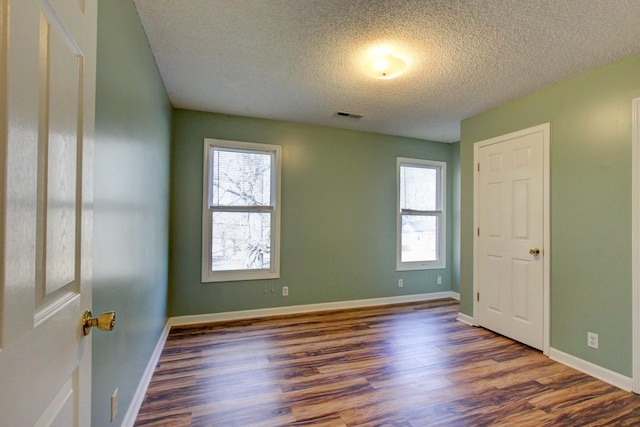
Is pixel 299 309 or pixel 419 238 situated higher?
pixel 419 238

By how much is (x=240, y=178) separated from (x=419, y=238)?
2811 mm

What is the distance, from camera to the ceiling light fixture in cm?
226

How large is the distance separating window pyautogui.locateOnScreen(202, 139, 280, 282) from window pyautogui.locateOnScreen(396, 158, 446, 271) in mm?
1902

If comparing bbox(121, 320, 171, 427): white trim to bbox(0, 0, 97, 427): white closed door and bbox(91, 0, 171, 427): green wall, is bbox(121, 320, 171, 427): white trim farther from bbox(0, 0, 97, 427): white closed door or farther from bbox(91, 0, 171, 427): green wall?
bbox(0, 0, 97, 427): white closed door

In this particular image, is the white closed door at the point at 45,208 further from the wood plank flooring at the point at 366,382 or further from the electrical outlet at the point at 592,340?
the electrical outlet at the point at 592,340

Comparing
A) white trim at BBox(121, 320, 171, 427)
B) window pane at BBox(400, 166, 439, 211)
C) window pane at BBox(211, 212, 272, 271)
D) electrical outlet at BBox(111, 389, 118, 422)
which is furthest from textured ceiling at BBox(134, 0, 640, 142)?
white trim at BBox(121, 320, 171, 427)

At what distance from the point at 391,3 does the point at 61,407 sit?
7.26 ft

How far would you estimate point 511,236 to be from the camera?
3.09m

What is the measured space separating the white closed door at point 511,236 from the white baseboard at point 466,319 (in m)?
0.11

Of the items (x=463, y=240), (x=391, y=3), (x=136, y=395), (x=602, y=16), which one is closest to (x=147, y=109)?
(x=391, y=3)

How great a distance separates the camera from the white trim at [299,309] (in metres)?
3.49

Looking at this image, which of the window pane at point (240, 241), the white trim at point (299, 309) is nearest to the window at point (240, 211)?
the window pane at point (240, 241)

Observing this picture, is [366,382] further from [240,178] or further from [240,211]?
[240,178]

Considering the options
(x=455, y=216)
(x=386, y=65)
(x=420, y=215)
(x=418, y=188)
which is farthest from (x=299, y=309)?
(x=386, y=65)
